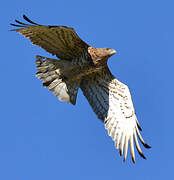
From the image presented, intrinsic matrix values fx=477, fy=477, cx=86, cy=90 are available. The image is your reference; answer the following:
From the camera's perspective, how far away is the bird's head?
11555mm

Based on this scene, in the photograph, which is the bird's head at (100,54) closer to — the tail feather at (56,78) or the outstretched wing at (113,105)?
the outstretched wing at (113,105)

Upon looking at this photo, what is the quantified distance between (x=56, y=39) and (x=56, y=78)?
3.41ft

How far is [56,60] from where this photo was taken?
1177 cm

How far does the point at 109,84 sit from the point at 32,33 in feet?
8.24

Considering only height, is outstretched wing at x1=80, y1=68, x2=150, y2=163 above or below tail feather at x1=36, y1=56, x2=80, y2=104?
below

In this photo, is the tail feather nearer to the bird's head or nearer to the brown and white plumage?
the brown and white plumage

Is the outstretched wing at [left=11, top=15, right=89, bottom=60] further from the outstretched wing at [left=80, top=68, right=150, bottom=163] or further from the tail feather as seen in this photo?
the outstretched wing at [left=80, top=68, right=150, bottom=163]

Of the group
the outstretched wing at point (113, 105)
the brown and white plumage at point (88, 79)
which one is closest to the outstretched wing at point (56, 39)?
the brown and white plumage at point (88, 79)

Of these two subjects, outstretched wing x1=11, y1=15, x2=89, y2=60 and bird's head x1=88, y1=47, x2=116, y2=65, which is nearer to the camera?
outstretched wing x1=11, y1=15, x2=89, y2=60

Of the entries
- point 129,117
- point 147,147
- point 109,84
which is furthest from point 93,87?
point 147,147

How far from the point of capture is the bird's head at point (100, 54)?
11.6 metres

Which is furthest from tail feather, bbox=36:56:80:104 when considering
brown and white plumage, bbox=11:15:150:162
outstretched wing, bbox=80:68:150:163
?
outstretched wing, bbox=80:68:150:163

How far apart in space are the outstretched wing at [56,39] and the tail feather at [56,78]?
10.3 inches

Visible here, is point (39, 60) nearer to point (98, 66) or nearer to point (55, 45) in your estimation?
point (55, 45)
